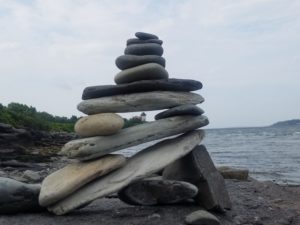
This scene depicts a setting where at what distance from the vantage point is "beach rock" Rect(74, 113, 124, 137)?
782 centimetres

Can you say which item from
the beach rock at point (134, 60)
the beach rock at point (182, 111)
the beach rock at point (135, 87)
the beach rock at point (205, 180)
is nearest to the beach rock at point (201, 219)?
the beach rock at point (205, 180)

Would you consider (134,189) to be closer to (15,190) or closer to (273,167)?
(15,190)

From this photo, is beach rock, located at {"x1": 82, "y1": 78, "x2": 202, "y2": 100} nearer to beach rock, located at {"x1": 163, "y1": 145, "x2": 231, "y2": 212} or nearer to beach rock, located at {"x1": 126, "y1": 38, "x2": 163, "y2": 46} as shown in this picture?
beach rock, located at {"x1": 126, "y1": 38, "x2": 163, "y2": 46}

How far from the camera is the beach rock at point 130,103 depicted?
26.6 ft

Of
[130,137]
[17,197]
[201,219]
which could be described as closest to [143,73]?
[130,137]

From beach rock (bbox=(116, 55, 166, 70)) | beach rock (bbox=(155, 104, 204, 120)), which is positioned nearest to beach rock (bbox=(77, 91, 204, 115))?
beach rock (bbox=(155, 104, 204, 120))

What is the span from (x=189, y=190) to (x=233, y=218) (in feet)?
2.77

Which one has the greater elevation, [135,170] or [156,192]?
[135,170]

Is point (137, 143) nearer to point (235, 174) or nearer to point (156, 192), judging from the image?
point (156, 192)

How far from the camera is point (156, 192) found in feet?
26.4

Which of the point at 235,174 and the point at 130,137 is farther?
the point at 235,174

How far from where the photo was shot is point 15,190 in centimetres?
764

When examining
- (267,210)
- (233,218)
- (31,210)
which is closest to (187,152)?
(233,218)

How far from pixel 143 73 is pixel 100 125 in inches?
47.6
